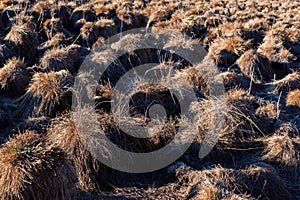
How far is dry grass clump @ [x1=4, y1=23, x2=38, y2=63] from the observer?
9945 mm

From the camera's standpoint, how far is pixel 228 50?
10297 millimetres

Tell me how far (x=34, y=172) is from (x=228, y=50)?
7.25 m

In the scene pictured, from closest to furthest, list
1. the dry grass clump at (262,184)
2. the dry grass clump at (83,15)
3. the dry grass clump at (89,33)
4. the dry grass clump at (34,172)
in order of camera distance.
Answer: the dry grass clump at (34,172) → the dry grass clump at (262,184) → the dry grass clump at (89,33) → the dry grass clump at (83,15)

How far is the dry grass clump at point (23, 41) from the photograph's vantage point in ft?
32.6

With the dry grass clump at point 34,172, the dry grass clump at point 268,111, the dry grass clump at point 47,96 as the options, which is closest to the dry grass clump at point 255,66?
the dry grass clump at point 268,111

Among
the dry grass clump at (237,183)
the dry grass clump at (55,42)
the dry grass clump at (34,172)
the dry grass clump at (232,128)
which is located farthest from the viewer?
the dry grass clump at (55,42)

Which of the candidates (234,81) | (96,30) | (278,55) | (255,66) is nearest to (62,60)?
Answer: (96,30)

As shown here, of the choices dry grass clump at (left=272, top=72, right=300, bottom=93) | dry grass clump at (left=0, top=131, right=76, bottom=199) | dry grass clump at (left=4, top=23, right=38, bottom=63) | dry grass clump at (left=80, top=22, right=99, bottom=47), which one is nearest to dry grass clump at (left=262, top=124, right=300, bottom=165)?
dry grass clump at (left=272, top=72, right=300, bottom=93)

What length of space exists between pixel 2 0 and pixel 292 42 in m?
10.1

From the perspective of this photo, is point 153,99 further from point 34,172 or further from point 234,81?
point 34,172

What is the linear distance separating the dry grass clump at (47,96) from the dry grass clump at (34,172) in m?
2.59

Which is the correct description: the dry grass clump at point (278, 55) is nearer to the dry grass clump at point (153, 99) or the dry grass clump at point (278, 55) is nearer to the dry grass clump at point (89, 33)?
the dry grass clump at point (153, 99)

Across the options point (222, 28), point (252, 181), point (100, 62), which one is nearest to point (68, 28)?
point (100, 62)

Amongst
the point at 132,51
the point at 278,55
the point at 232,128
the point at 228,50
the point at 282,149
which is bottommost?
the point at 282,149
